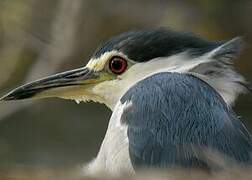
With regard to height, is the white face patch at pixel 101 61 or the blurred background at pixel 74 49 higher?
the blurred background at pixel 74 49

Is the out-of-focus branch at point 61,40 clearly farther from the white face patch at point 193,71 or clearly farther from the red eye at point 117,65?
the white face patch at point 193,71

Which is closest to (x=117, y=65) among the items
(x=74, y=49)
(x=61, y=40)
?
(x=61, y=40)

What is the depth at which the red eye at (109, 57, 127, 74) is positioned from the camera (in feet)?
14.4

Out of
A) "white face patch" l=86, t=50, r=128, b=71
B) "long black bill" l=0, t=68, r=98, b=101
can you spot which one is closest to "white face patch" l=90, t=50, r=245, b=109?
"white face patch" l=86, t=50, r=128, b=71

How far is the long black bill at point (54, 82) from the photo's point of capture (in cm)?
447

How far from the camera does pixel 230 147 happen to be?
140 inches

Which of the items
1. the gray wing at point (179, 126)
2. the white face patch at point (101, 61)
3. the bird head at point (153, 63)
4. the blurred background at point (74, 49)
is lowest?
the gray wing at point (179, 126)

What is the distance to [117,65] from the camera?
4.41m

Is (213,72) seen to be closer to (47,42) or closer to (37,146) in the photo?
(47,42)

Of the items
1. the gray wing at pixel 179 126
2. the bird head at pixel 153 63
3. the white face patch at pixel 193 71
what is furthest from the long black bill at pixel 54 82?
the gray wing at pixel 179 126

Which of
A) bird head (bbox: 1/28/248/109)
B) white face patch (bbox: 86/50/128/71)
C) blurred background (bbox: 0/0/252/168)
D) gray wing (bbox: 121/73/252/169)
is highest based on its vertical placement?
blurred background (bbox: 0/0/252/168)

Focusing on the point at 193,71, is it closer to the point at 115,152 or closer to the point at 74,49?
the point at 115,152

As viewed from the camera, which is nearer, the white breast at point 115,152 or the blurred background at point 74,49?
the white breast at point 115,152

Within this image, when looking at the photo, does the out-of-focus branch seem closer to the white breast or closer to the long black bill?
the long black bill
